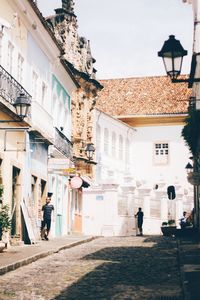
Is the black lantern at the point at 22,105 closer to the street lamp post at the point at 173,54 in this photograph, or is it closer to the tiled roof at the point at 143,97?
the street lamp post at the point at 173,54

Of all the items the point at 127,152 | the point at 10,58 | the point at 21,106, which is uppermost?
the point at 127,152

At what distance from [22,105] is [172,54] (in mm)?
6379

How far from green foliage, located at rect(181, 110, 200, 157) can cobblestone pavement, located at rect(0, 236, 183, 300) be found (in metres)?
5.98

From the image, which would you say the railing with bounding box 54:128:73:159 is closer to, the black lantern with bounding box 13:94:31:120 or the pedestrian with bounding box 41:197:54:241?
the pedestrian with bounding box 41:197:54:241

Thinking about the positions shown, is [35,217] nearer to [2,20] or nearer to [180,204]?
[2,20]

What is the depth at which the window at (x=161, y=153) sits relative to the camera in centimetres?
4575

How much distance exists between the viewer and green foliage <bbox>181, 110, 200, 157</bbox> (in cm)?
1914

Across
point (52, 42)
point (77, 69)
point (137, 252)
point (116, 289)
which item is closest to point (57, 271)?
point (116, 289)

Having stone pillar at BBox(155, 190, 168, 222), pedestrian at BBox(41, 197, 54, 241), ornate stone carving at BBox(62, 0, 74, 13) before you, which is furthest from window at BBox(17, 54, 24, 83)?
stone pillar at BBox(155, 190, 168, 222)

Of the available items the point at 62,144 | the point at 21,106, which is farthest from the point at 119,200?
the point at 21,106

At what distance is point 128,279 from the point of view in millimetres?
9984

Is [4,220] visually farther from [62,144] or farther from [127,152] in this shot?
[127,152]

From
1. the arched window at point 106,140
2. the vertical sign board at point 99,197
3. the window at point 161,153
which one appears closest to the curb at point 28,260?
the vertical sign board at point 99,197

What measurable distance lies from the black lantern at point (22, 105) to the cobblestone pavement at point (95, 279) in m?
3.40
